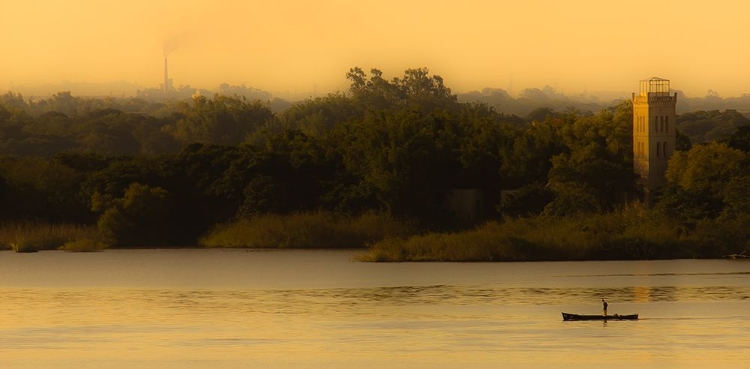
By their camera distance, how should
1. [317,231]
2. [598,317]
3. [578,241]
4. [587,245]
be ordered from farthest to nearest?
[317,231] < [578,241] < [587,245] < [598,317]

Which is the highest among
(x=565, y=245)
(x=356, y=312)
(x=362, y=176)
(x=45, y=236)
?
(x=362, y=176)

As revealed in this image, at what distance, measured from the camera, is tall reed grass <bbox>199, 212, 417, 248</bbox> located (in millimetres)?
68062

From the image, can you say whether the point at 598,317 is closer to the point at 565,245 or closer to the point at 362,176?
the point at 565,245

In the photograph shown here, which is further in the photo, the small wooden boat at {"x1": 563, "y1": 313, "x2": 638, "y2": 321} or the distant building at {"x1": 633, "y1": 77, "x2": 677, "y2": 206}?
the distant building at {"x1": 633, "y1": 77, "x2": 677, "y2": 206}

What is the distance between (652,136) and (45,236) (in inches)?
967

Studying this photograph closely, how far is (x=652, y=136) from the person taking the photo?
221 ft

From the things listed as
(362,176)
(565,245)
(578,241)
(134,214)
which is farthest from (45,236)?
(578,241)

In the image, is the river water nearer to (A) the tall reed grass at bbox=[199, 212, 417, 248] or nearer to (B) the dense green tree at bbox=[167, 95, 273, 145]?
(A) the tall reed grass at bbox=[199, 212, 417, 248]

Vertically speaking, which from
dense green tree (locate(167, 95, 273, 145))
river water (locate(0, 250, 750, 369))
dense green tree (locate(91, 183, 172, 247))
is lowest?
river water (locate(0, 250, 750, 369))

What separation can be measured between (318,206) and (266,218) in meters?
2.41

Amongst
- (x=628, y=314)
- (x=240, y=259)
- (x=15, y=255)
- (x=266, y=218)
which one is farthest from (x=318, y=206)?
(x=628, y=314)

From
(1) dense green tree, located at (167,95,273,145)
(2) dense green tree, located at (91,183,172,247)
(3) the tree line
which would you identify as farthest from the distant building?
(1) dense green tree, located at (167,95,273,145)

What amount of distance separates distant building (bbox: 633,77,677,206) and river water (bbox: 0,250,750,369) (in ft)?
25.0

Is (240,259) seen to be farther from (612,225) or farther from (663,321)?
(663,321)
